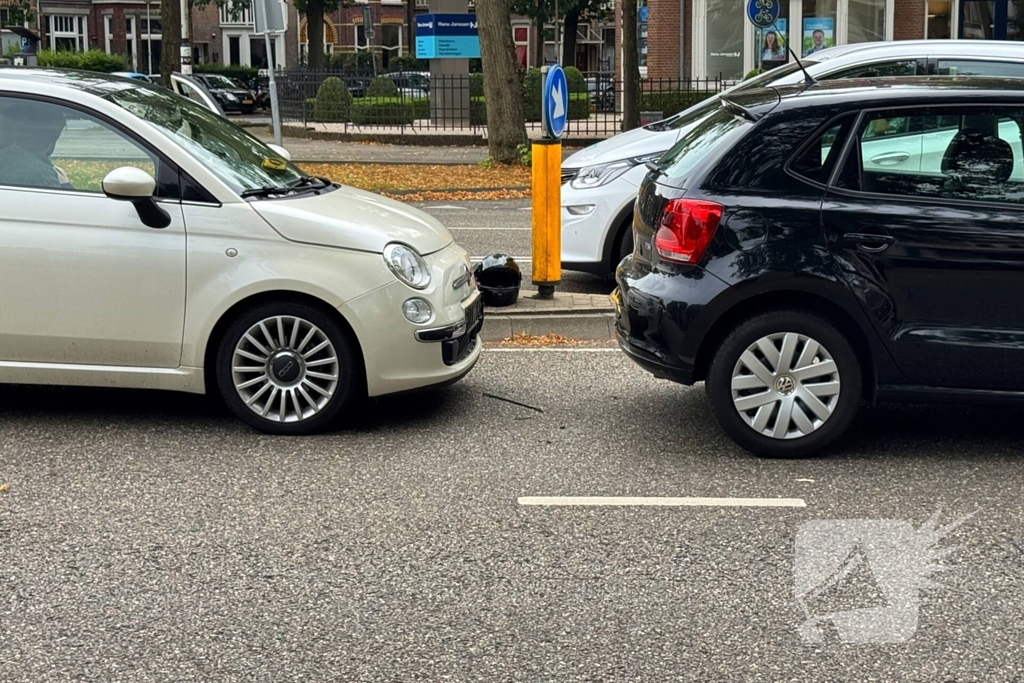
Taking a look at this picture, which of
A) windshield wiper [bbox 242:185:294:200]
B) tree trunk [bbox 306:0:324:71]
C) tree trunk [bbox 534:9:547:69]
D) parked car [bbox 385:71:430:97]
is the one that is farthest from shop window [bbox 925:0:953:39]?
tree trunk [bbox 534:9:547:69]

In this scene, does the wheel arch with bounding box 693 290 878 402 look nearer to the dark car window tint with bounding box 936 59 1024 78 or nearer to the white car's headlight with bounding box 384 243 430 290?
the white car's headlight with bounding box 384 243 430 290

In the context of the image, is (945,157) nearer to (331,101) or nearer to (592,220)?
(592,220)

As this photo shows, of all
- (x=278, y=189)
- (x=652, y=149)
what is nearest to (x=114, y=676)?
(x=278, y=189)

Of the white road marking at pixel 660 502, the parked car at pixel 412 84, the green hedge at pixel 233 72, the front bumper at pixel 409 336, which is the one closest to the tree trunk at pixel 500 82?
the parked car at pixel 412 84

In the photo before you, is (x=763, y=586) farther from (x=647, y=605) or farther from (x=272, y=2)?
(x=272, y=2)

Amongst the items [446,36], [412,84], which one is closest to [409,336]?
[446,36]

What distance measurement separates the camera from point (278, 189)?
666 cm

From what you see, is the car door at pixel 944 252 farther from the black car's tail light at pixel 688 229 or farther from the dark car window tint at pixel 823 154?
the black car's tail light at pixel 688 229

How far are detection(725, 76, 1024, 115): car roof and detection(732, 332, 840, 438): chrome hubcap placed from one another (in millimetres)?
1061

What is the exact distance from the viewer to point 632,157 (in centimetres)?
995

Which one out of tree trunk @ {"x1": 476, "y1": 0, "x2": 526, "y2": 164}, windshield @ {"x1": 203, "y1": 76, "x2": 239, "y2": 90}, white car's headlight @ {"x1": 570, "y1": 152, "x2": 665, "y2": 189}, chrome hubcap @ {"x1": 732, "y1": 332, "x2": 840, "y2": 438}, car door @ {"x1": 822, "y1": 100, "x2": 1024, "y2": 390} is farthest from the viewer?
windshield @ {"x1": 203, "y1": 76, "x2": 239, "y2": 90}

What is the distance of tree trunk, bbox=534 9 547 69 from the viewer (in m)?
62.2

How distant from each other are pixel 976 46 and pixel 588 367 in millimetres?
4154

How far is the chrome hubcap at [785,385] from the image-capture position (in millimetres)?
5793
